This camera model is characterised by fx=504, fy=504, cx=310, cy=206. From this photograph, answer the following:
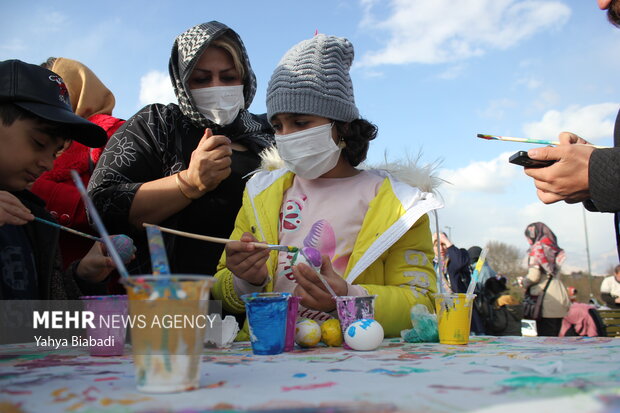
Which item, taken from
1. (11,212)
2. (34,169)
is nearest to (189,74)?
(34,169)

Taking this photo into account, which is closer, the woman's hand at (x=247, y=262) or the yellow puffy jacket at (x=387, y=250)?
the woman's hand at (x=247, y=262)

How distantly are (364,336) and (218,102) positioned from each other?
71.4 inches

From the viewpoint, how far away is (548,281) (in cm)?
800

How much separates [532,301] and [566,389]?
7.86m

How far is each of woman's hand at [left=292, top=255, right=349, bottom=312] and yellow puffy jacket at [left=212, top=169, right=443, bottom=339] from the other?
0.20 metres

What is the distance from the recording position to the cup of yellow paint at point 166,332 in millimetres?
1009

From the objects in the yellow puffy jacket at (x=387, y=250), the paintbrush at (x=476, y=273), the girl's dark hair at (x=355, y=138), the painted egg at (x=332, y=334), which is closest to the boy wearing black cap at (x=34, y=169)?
the yellow puffy jacket at (x=387, y=250)

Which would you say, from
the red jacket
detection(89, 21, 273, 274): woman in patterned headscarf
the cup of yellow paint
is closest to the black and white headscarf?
detection(89, 21, 273, 274): woman in patterned headscarf

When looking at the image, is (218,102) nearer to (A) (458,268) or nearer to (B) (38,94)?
(B) (38,94)

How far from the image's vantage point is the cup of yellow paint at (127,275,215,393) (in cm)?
101

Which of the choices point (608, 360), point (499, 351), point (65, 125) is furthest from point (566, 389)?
point (65, 125)

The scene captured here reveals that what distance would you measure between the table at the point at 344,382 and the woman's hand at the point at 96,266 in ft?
2.10

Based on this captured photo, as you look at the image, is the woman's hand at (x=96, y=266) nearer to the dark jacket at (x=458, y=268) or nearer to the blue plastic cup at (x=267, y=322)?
the blue plastic cup at (x=267, y=322)

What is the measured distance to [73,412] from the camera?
0.86 metres
